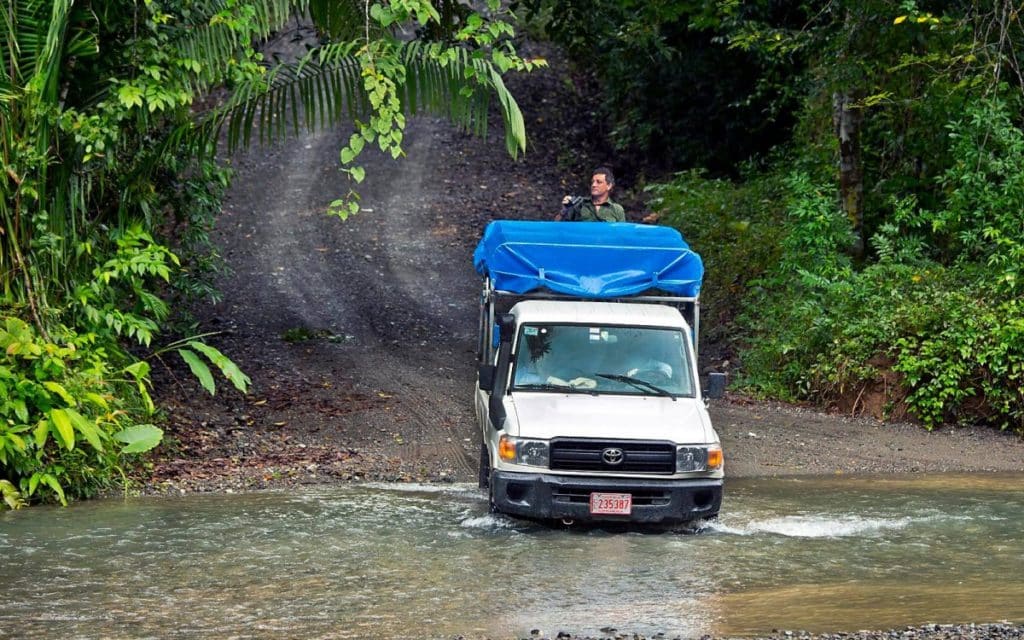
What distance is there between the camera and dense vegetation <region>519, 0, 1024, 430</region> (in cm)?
1554

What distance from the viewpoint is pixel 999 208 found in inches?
658

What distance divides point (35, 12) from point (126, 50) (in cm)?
92

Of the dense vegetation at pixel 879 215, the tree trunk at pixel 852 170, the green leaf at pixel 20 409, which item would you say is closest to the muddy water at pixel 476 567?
the green leaf at pixel 20 409

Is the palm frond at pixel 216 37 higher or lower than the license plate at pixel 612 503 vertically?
higher

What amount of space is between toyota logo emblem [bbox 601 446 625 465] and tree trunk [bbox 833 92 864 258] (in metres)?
9.90

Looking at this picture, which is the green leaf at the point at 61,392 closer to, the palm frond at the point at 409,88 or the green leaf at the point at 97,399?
the green leaf at the point at 97,399

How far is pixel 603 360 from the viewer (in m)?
11.0

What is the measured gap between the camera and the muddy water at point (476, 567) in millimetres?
8297

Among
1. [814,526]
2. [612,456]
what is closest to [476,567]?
[612,456]

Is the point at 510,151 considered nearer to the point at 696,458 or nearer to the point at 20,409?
the point at 696,458

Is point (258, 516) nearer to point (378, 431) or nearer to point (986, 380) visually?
point (378, 431)

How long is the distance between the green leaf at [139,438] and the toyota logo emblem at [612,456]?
4606 mm

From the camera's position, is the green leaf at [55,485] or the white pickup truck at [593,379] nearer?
the white pickup truck at [593,379]

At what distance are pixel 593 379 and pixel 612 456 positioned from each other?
98 centimetres
